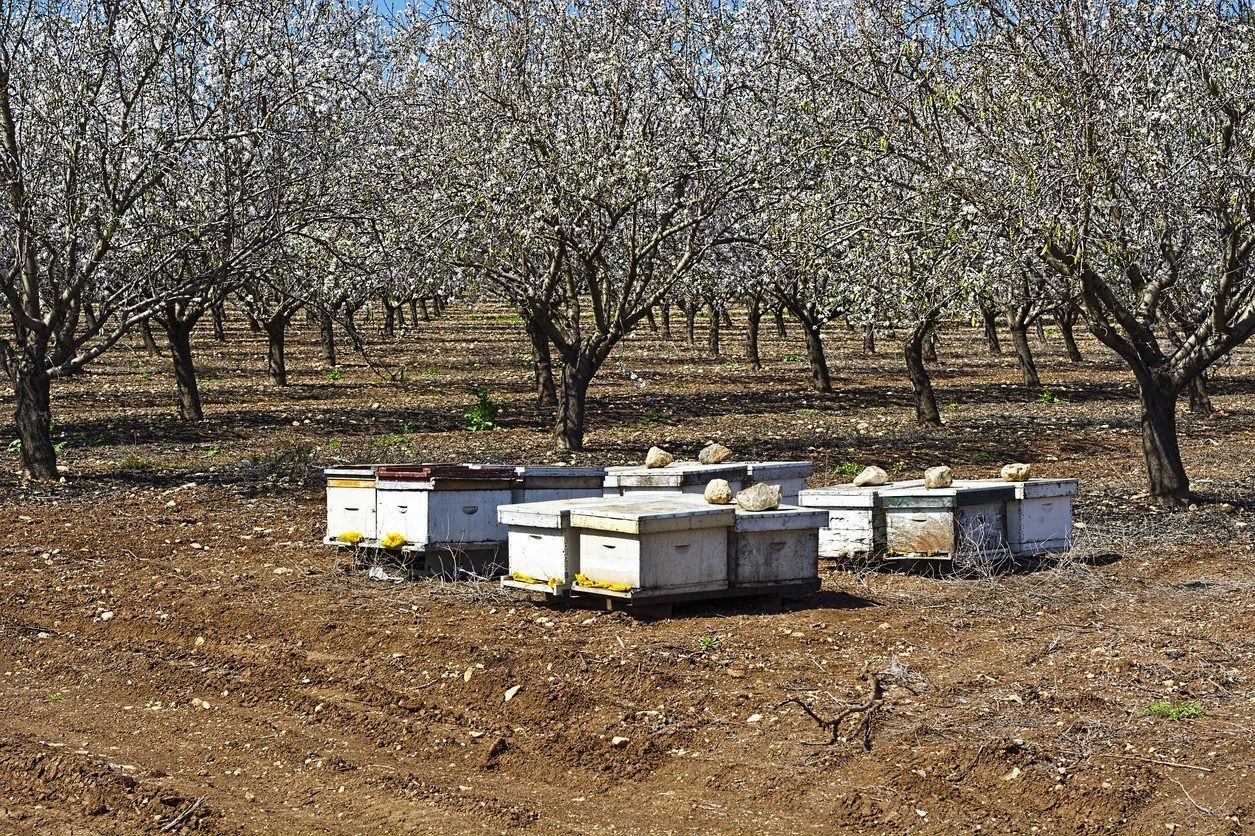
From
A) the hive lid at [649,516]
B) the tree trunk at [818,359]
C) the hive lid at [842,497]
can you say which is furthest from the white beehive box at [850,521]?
the tree trunk at [818,359]

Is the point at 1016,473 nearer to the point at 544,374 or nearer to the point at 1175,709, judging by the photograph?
the point at 1175,709

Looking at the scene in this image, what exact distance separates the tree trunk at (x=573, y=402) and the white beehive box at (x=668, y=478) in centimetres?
919

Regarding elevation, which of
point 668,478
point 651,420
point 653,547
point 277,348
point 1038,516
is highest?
point 277,348

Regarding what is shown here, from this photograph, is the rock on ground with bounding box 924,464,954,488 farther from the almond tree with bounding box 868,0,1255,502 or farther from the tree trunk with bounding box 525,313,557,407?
the tree trunk with bounding box 525,313,557,407

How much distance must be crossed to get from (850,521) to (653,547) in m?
2.45

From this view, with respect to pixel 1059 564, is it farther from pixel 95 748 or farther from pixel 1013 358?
pixel 1013 358

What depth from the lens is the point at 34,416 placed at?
18.1 meters

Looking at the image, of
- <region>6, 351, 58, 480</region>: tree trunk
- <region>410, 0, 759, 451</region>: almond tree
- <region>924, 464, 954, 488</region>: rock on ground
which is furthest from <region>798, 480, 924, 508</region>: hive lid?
<region>6, 351, 58, 480</region>: tree trunk

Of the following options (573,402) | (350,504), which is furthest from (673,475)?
(573,402)

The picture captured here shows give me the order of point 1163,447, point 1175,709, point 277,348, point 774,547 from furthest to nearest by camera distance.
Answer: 1. point 277,348
2. point 1163,447
3. point 774,547
4. point 1175,709

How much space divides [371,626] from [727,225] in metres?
11.1

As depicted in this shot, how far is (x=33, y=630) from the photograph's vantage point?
10594 millimetres

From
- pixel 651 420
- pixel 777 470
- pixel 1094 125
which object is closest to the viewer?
pixel 777 470

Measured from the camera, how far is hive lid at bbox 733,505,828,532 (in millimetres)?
10148
